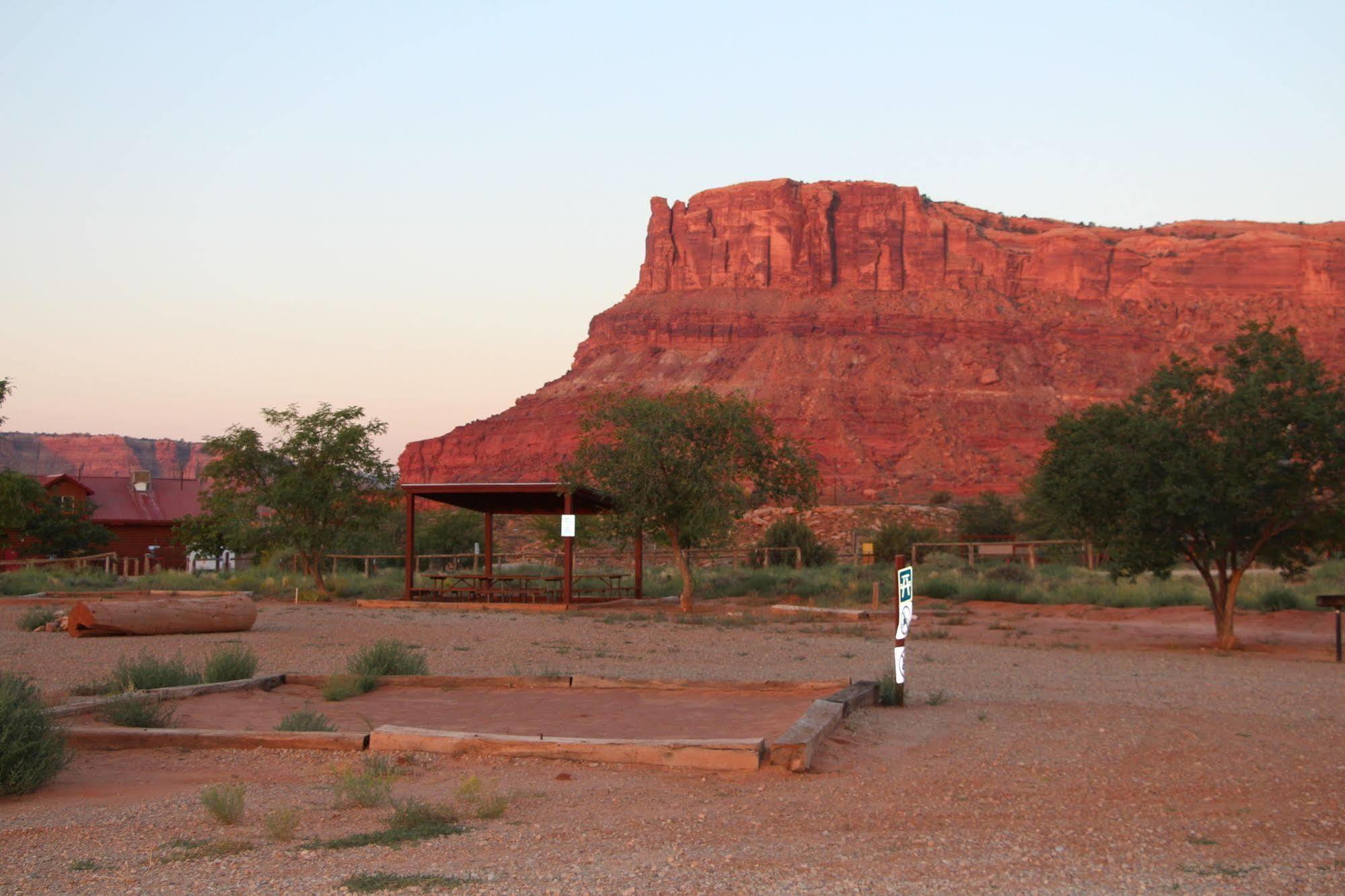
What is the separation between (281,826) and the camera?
5.97 m

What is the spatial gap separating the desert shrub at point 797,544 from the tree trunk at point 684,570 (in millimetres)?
13846

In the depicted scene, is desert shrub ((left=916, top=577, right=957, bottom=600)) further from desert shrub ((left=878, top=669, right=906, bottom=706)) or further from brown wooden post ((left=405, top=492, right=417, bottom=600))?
desert shrub ((left=878, top=669, right=906, bottom=706))

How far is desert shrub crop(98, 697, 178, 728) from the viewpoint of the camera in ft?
30.5

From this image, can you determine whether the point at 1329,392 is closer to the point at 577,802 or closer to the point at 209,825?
the point at 577,802

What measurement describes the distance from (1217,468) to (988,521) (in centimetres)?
4746

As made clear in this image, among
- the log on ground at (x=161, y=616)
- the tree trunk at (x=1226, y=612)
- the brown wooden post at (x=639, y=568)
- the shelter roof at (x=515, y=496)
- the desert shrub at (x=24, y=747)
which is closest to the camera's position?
the desert shrub at (x=24, y=747)

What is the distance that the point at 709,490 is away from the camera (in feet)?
88.3

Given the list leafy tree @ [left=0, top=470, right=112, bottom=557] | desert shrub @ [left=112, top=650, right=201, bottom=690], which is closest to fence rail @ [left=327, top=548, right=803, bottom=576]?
leafy tree @ [left=0, top=470, right=112, bottom=557]

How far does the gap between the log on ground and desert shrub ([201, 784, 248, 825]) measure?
11302mm

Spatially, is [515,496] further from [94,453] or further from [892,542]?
[94,453]

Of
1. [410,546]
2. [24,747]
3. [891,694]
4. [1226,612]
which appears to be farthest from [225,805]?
[410,546]

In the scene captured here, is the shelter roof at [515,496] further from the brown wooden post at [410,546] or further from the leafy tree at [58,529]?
the leafy tree at [58,529]

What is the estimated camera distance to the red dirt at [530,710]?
31.0 ft

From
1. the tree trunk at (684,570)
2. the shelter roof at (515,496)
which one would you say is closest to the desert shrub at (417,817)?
the shelter roof at (515,496)
